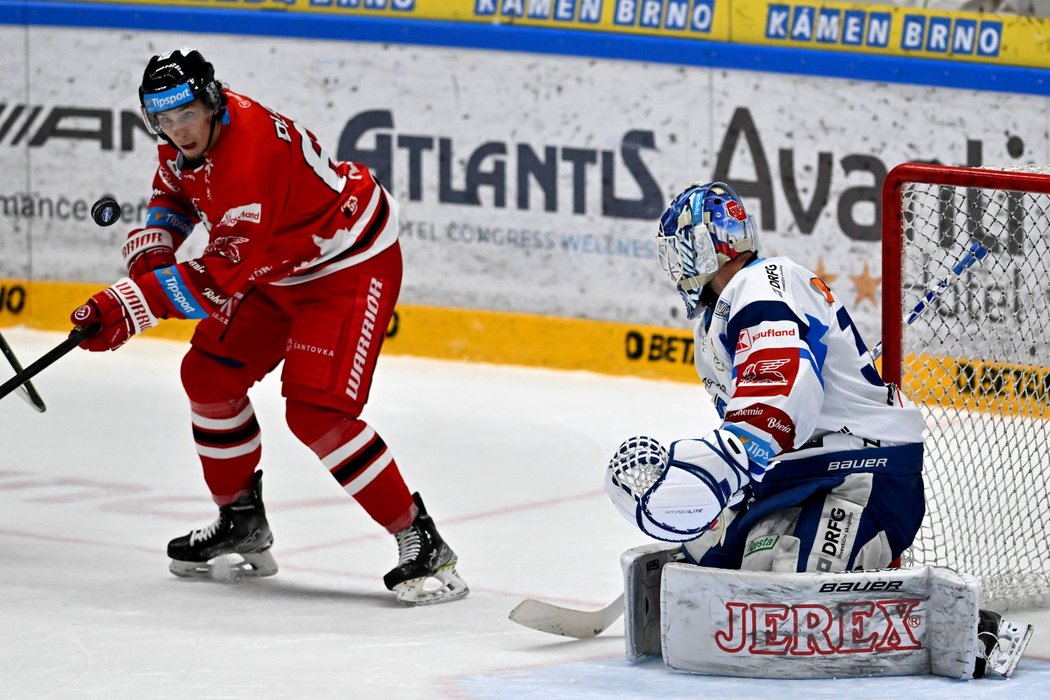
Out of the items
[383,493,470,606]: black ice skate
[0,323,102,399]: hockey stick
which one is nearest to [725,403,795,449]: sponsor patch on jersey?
[383,493,470,606]: black ice skate

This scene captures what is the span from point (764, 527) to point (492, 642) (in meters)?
0.62

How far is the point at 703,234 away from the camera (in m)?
3.33

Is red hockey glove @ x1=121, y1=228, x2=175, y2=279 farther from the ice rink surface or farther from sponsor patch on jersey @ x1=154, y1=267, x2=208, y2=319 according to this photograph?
the ice rink surface

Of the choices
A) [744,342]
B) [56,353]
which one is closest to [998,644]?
[744,342]

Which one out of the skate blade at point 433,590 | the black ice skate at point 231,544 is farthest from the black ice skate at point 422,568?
the black ice skate at point 231,544

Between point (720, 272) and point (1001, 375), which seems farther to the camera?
point (1001, 375)

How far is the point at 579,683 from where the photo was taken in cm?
333

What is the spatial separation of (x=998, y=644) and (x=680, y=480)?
2.27 feet

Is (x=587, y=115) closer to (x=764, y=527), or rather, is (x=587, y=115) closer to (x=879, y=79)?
(x=879, y=79)

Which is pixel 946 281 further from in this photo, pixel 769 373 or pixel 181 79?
pixel 181 79

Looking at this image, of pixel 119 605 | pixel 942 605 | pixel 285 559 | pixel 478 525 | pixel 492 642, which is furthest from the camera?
pixel 478 525

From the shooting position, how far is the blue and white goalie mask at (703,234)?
3.33m

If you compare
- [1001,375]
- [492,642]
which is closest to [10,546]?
[492,642]

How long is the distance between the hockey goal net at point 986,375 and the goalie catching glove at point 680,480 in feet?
2.62
